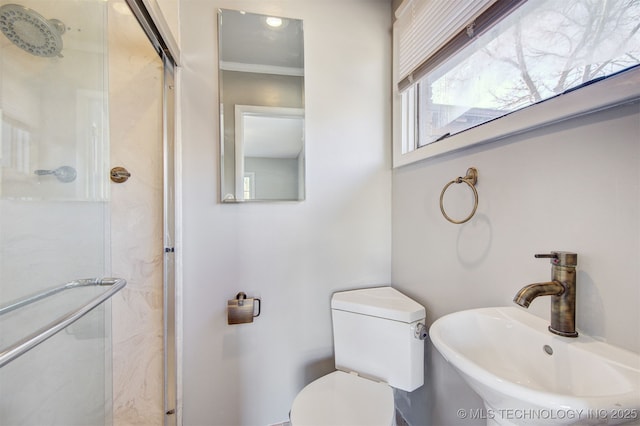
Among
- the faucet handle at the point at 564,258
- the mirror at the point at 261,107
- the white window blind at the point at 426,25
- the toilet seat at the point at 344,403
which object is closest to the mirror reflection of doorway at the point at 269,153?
the mirror at the point at 261,107

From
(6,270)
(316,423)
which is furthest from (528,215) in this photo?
(6,270)

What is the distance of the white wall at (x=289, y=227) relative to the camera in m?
1.20

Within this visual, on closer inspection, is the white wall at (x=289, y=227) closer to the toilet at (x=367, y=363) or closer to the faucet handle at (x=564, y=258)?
the toilet at (x=367, y=363)

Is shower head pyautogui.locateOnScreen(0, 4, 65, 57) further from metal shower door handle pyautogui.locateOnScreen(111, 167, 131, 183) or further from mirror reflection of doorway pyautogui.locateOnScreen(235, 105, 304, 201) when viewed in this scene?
mirror reflection of doorway pyautogui.locateOnScreen(235, 105, 304, 201)

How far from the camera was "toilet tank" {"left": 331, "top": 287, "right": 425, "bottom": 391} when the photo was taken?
1.04m

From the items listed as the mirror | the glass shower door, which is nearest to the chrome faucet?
the mirror

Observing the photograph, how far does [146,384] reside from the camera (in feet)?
3.96

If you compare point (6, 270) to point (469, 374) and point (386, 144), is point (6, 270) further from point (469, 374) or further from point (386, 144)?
point (386, 144)

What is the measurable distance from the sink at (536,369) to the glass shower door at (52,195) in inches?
47.1

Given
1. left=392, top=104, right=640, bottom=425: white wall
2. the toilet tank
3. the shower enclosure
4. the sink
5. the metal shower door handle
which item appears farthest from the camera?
the metal shower door handle

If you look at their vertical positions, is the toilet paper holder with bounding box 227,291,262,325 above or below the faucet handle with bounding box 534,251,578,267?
below

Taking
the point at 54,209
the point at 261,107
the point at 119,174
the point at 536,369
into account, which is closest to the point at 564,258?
the point at 536,369

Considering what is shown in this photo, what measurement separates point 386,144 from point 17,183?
1525 mm

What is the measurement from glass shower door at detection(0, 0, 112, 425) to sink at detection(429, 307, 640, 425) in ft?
3.92
